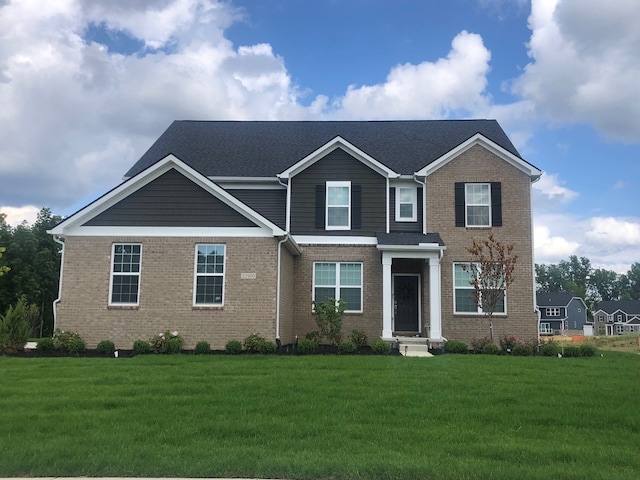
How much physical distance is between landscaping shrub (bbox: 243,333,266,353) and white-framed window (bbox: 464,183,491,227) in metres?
8.78

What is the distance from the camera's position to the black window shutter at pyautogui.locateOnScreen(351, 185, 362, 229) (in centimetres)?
1977

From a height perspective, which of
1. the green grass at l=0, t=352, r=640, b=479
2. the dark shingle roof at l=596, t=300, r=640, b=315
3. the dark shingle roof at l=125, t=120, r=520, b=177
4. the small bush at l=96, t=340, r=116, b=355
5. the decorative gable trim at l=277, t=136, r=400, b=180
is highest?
the dark shingle roof at l=125, t=120, r=520, b=177

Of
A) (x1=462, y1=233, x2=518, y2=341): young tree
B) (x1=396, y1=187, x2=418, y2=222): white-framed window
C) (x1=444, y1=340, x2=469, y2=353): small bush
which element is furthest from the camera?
(x1=396, y1=187, x2=418, y2=222): white-framed window

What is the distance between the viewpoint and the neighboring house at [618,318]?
313 feet

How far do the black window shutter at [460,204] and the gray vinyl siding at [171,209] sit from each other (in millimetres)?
7686

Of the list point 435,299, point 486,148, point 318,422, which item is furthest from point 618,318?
point 318,422

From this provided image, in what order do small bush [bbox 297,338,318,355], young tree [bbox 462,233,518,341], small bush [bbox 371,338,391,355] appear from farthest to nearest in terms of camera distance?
young tree [bbox 462,233,518,341]
small bush [bbox 371,338,391,355]
small bush [bbox 297,338,318,355]

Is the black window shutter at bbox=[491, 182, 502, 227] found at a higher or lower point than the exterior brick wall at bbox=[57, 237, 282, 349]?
higher

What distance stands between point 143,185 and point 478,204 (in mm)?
11462

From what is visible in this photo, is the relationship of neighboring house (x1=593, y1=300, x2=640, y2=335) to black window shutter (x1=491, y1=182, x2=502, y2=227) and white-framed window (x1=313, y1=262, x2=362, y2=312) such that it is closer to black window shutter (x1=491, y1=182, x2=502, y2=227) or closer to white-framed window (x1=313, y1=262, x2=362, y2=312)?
black window shutter (x1=491, y1=182, x2=502, y2=227)

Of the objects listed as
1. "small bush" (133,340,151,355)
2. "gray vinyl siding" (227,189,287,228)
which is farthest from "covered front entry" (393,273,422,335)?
"small bush" (133,340,151,355)

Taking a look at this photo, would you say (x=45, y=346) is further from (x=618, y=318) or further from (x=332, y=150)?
(x=618, y=318)

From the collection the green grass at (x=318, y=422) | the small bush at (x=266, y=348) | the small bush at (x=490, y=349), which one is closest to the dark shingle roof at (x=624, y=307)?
the small bush at (x=490, y=349)

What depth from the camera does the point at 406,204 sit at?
20.4 metres
